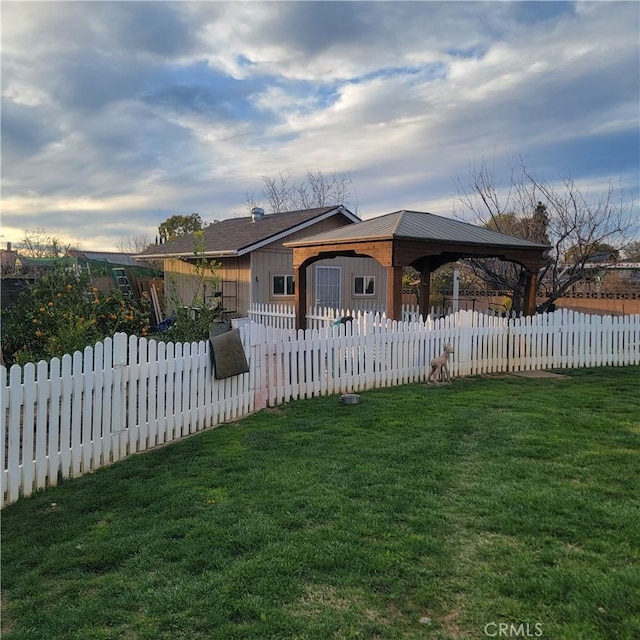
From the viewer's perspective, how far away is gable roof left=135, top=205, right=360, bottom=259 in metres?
15.3

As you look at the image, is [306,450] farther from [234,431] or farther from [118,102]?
[118,102]

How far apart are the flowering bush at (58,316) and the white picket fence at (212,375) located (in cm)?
245

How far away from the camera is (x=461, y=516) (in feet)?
11.1

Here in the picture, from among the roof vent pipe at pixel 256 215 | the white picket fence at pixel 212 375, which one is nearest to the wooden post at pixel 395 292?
the white picket fence at pixel 212 375

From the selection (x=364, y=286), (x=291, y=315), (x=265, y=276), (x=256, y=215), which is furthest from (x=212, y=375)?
(x=256, y=215)

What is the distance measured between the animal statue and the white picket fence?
10.2 inches

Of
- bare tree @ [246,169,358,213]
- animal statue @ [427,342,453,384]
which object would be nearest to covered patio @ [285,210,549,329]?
animal statue @ [427,342,453,384]

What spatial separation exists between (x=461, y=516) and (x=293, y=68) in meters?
8.75

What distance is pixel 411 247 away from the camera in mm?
9664

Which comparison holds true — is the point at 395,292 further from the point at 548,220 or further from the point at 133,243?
the point at 133,243

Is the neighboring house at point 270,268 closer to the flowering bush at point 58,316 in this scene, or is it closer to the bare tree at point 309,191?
the flowering bush at point 58,316

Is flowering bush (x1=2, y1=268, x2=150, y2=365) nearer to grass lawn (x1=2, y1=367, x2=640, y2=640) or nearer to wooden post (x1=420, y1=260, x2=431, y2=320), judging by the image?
grass lawn (x1=2, y1=367, x2=640, y2=640)

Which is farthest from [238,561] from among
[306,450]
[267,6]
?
[267,6]

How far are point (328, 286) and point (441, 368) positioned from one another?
8.96 meters
